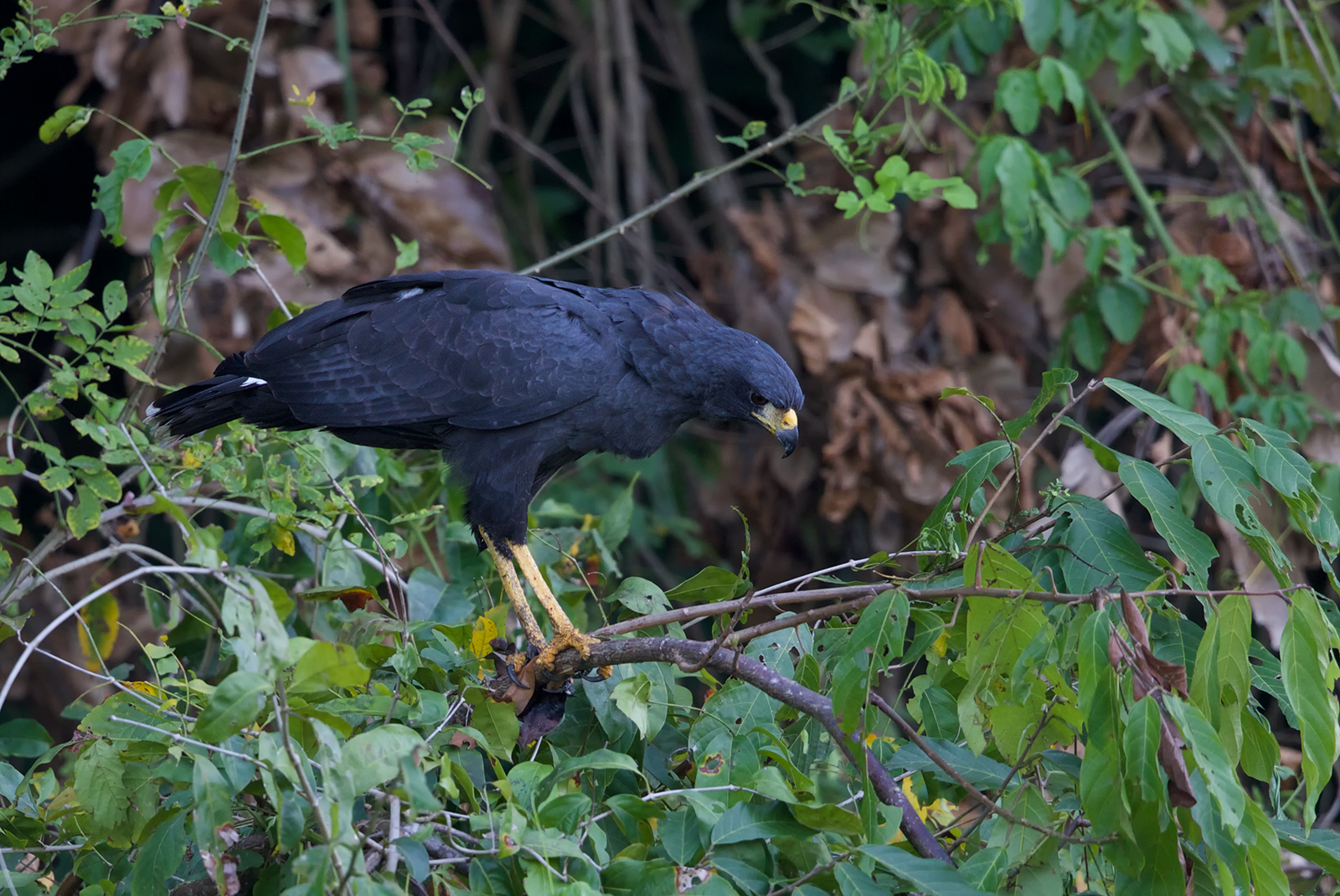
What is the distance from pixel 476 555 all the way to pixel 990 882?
1.94m

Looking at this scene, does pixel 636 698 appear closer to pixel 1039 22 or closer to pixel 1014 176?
pixel 1014 176

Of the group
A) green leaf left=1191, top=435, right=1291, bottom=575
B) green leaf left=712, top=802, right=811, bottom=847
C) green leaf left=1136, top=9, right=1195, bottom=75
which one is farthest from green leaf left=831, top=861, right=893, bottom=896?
green leaf left=1136, top=9, right=1195, bottom=75

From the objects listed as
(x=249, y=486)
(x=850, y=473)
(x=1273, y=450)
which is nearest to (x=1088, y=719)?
(x=1273, y=450)

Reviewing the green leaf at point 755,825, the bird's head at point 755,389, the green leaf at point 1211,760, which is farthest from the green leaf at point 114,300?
the green leaf at point 1211,760

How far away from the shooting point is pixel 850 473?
Answer: 4344mm

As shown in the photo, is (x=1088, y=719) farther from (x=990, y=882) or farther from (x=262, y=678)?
(x=262, y=678)

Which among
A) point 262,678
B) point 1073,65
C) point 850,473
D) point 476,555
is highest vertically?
point 1073,65

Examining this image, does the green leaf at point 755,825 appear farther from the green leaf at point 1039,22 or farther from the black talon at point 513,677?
the green leaf at point 1039,22

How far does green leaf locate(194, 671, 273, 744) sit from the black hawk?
4.45 ft

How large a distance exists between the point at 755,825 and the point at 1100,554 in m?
0.66

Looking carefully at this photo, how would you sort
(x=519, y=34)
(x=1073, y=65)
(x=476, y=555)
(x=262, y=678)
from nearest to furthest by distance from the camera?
(x=262, y=678) → (x=476, y=555) → (x=1073, y=65) → (x=519, y=34)

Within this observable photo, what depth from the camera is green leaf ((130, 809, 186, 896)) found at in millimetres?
1698

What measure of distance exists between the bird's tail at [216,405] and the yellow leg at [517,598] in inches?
24.9

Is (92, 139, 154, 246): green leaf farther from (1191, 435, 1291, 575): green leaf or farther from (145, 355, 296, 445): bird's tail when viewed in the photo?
(1191, 435, 1291, 575): green leaf
